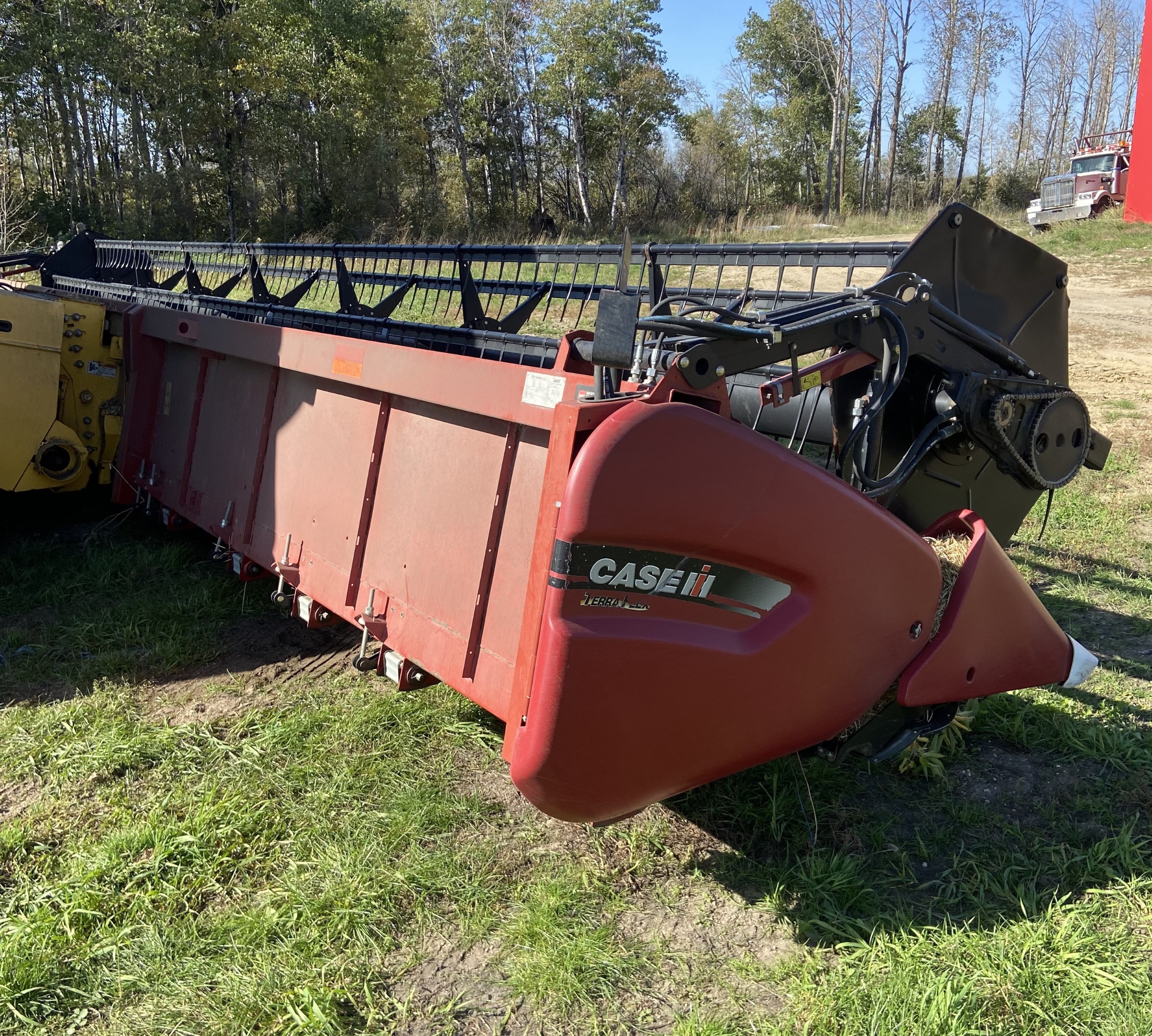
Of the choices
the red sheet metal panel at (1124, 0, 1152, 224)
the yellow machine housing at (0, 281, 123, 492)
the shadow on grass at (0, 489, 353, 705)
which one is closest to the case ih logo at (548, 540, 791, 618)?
the shadow on grass at (0, 489, 353, 705)

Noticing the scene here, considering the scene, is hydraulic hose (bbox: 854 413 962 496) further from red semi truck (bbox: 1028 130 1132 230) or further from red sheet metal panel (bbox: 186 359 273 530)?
red semi truck (bbox: 1028 130 1132 230)

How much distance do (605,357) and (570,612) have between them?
593 millimetres

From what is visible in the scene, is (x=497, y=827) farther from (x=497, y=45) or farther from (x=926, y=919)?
(x=497, y=45)

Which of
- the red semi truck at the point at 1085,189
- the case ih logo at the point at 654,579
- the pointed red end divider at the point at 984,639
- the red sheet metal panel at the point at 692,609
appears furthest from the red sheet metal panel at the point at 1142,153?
the case ih logo at the point at 654,579

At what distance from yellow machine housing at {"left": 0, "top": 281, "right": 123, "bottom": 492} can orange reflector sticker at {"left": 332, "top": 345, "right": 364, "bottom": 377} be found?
183 cm

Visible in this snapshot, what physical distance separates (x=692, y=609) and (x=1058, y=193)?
2484 cm

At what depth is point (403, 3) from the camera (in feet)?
109

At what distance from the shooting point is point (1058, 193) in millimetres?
22719

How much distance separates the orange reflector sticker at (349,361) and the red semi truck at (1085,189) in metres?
22.0

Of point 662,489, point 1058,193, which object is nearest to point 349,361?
point 662,489

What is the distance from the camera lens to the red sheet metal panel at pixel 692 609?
→ 2131mm

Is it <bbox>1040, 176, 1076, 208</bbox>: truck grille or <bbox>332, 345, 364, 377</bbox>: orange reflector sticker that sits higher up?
<bbox>1040, 176, 1076, 208</bbox>: truck grille

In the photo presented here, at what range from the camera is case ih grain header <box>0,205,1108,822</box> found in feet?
7.18

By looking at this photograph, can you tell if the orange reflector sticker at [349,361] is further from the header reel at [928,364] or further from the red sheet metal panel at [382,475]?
the header reel at [928,364]
